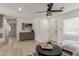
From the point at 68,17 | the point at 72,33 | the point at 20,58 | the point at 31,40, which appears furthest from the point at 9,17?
the point at 72,33

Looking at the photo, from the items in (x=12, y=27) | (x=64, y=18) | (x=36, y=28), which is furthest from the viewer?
(x=36, y=28)

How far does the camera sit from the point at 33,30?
1573 millimetres

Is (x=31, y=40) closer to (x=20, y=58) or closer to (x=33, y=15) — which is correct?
(x=33, y=15)

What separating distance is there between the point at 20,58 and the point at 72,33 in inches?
34.3

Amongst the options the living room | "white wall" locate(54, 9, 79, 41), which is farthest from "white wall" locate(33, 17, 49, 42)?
"white wall" locate(54, 9, 79, 41)

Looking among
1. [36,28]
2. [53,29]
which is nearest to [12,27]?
[36,28]

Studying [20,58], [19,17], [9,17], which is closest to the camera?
[20,58]

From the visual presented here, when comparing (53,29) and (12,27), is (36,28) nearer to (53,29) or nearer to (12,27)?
(53,29)

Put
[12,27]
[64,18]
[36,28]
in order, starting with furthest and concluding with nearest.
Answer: [36,28]
[12,27]
[64,18]

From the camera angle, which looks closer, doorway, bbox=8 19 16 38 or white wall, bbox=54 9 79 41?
white wall, bbox=54 9 79 41

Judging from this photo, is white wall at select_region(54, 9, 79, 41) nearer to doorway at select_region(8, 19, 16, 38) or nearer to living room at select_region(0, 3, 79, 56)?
living room at select_region(0, 3, 79, 56)

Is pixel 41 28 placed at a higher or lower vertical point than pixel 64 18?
lower

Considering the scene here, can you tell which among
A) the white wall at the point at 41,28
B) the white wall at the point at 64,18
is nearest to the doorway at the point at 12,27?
the white wall at the point at 41,28

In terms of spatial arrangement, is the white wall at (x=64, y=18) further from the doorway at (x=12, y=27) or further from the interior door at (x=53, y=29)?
→ the doorway at (x=12, y=27)
